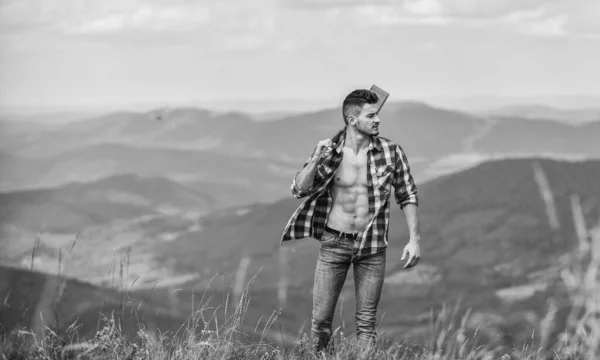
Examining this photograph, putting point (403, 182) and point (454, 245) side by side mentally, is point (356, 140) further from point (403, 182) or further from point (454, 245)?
point (454, 245)

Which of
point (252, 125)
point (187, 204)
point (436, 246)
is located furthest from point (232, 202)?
point (436, 246)

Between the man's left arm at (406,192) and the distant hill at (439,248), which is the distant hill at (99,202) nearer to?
the distant hill at (439,248)

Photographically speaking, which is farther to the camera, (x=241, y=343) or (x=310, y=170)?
(x=310, y=170)

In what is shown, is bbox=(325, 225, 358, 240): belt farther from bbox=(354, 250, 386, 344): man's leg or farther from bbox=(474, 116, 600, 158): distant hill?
bbox=(474, 116, 600, 158): distant hill

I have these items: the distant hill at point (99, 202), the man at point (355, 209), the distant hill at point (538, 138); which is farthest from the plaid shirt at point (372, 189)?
the distant hill at point (538, 138)

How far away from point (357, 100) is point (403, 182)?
73 centimetres

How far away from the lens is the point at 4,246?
4373 inches

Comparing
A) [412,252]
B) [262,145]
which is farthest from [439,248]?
[262,145]

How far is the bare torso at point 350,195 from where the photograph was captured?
574 cm

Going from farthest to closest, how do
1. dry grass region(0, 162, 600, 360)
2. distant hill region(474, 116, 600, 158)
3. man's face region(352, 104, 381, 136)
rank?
distant hill region(474, 116, 600, 158)
man's face region(352, 104, 381, 136)
dry grass region(0, 162, 600, 360)

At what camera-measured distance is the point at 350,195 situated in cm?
577

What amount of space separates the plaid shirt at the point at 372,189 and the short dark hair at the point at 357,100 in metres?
0.29

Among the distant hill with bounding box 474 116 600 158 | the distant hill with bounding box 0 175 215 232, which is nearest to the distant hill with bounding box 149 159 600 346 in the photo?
the distant hill with bounding box 0 175 215 232

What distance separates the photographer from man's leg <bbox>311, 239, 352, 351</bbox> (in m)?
5.69
